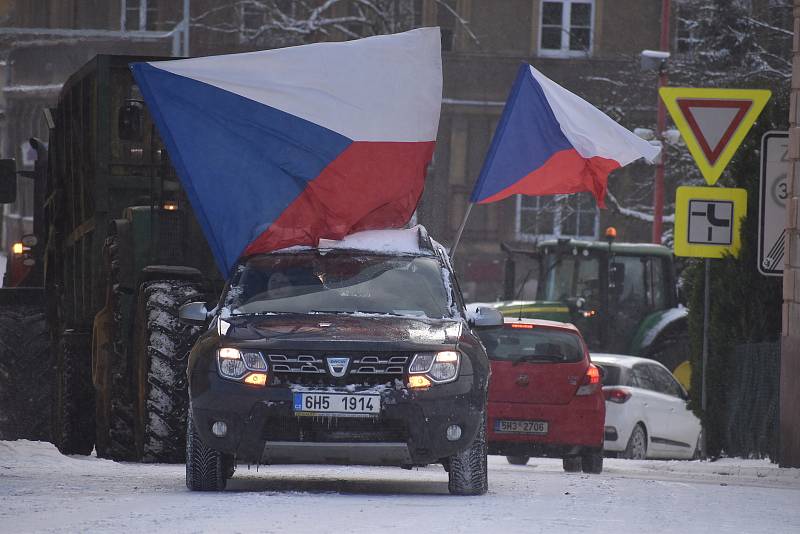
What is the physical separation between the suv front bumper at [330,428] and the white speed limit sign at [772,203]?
624cm

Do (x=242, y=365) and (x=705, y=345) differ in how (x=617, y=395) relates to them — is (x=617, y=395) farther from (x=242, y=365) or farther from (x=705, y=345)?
(x=242, y=365)

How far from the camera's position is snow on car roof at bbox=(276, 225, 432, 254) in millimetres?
13086

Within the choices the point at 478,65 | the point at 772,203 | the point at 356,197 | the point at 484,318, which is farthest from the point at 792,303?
the point at 478,65

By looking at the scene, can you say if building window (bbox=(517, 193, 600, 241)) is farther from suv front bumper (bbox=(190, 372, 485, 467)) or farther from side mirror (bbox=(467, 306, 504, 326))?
suv front bumper (bbox=(190, 372, 485, 467))

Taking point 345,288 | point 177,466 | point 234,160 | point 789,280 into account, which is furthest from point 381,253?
point 789,280

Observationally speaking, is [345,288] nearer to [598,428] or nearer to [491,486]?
[491,486]

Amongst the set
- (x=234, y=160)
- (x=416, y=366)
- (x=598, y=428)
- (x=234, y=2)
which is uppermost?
(x=234, y=2)

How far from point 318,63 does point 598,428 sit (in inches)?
211

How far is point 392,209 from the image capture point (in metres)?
14.0

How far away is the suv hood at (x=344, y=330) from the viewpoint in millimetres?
11570

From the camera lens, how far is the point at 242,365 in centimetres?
1158

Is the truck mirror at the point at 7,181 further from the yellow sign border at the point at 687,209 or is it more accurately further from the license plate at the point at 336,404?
the license plate at the point at 336,404

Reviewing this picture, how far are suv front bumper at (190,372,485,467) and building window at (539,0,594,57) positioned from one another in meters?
40.0

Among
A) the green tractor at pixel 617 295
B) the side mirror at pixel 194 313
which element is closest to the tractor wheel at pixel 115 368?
the side mirror at pixel 194 313
